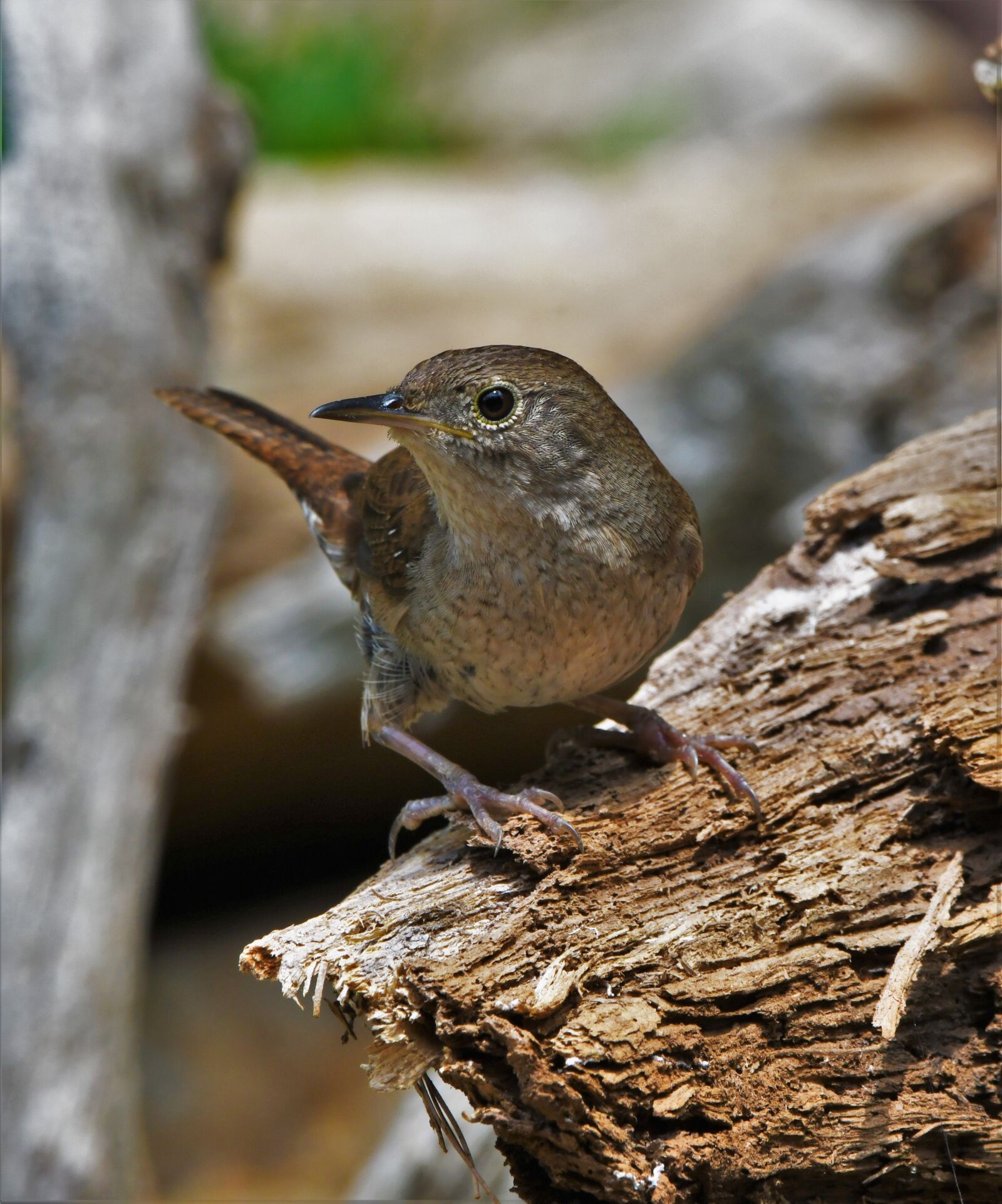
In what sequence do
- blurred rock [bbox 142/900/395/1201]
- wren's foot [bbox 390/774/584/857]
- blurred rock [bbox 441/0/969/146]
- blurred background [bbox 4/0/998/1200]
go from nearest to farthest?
wren's foot [bbox 390/774/584/857], blurred background [bbox 4/0/998/1200], blurred rock [bbox 142/900/395/1201], blurred rock [bbox 441/0/969/146]

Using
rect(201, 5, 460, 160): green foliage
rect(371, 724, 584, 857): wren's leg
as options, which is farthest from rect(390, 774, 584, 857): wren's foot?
rect(201, 5, 460, 160): green foliage

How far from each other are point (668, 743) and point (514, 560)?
63cm

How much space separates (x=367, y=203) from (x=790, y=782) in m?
6.62

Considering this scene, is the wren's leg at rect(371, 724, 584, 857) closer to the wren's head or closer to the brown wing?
the brown wing

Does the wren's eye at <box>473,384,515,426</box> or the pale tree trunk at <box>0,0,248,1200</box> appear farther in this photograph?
the pale tree trunk at <box>0,0,248,1200</box>

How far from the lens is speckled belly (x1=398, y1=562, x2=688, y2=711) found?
262cm

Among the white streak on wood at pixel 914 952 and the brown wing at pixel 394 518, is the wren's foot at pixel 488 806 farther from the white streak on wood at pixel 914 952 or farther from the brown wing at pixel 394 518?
the white streak on wood at pixel 914 952

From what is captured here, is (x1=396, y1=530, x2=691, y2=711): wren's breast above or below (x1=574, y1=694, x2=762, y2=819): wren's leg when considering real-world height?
above

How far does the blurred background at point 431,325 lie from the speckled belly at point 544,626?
1.10 meters

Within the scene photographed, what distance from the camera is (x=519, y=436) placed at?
2525 millimetres

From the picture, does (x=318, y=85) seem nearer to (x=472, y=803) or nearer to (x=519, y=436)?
(x=519, y=436)

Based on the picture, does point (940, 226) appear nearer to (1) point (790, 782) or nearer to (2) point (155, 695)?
(1) point (790, 782)

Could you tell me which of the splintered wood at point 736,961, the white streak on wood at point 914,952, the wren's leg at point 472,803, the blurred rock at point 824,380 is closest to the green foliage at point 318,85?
the blurred rock at point 824,380

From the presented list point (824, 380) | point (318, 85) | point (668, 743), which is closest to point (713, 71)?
point (318, 85)
